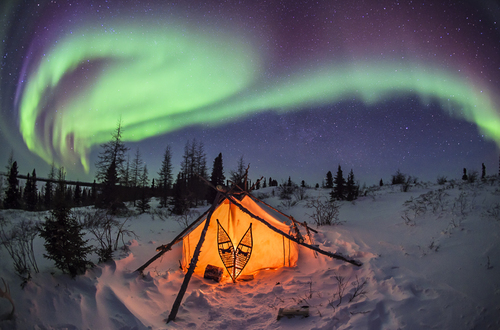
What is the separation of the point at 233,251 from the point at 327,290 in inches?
106

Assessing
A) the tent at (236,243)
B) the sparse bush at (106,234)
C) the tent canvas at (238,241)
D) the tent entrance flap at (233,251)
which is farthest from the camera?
the tent canvas at (238,241)

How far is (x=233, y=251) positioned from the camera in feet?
20.0

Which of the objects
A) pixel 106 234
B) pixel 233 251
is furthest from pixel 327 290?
pixel 106 234

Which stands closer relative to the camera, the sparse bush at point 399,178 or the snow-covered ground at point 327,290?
the snow-covered ground at point 327,290

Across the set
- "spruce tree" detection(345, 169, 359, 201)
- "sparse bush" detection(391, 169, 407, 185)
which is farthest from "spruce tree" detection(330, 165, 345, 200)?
"sparse bush" detection(391, 169, 407, 185)

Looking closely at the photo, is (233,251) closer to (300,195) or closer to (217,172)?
(300,195)

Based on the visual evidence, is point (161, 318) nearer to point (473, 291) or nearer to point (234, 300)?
point (234, 300)

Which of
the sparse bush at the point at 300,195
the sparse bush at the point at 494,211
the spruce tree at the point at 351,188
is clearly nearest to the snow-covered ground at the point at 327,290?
the sparse bush at the point at 494,211

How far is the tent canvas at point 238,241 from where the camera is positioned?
635 centimetres

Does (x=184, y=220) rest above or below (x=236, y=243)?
below

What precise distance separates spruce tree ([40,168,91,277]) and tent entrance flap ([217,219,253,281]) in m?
3.29

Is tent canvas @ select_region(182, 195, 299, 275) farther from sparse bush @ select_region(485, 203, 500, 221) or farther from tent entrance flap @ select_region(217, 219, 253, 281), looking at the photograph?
sparse bush @ select_region(485, 203, 500, 221)

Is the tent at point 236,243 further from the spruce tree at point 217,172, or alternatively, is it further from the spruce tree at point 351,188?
the spruce tree at point 217,172

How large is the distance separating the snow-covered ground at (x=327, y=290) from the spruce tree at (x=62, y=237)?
8.6 inches
